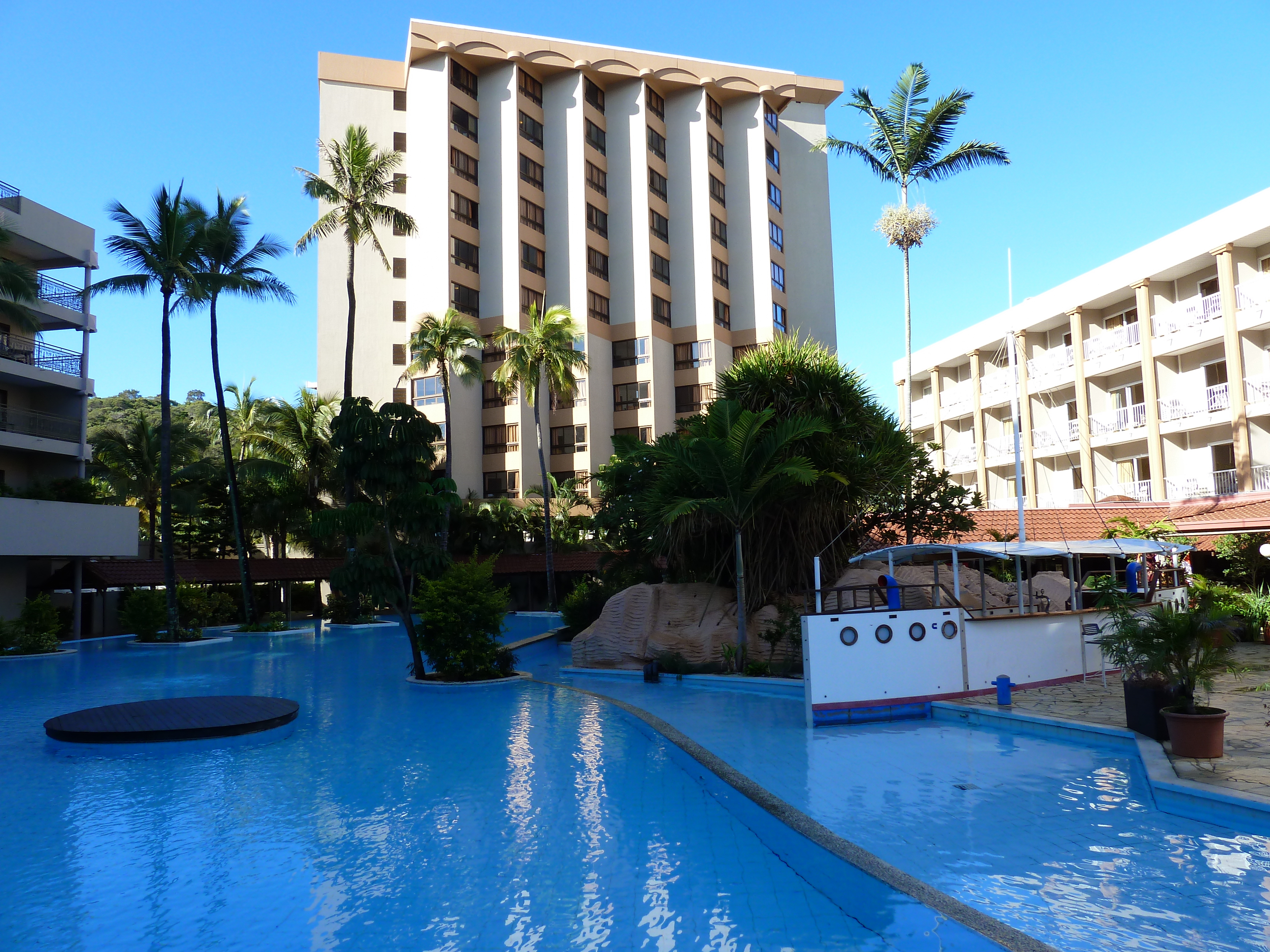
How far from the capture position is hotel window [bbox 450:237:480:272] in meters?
44.2

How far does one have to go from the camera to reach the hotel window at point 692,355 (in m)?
49.0

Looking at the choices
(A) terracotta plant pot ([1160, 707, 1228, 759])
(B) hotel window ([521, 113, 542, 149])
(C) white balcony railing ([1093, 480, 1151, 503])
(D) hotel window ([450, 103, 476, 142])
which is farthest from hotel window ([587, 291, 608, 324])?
(A) terracotta plant pot ([1160, 707, 1228, 759])

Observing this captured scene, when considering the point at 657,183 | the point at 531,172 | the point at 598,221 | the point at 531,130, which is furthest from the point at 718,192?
the point at 531,130

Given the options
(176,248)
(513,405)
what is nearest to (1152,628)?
(176,248)

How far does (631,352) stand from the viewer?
48406 mm

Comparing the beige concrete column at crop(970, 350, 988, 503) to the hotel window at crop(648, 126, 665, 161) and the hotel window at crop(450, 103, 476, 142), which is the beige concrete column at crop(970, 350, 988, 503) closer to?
the hotel window at crop(648, 126, 665, 161)

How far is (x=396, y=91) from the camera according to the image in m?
47.8

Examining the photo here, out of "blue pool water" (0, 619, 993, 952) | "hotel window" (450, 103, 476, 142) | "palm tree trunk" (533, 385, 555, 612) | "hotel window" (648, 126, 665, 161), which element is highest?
"hotel window" (648, 126, 665, 161)

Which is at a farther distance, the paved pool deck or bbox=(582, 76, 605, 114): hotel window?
bbox=(582, 76, 605, 114): hotel window

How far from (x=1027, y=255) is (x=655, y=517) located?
369 inches

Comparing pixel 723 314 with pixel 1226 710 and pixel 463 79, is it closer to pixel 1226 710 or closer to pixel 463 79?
pixel 463 79

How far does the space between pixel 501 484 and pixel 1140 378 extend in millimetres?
28379

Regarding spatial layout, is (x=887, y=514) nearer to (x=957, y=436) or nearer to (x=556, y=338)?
(x=556, y=338)

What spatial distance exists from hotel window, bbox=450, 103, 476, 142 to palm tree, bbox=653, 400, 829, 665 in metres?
33.6
